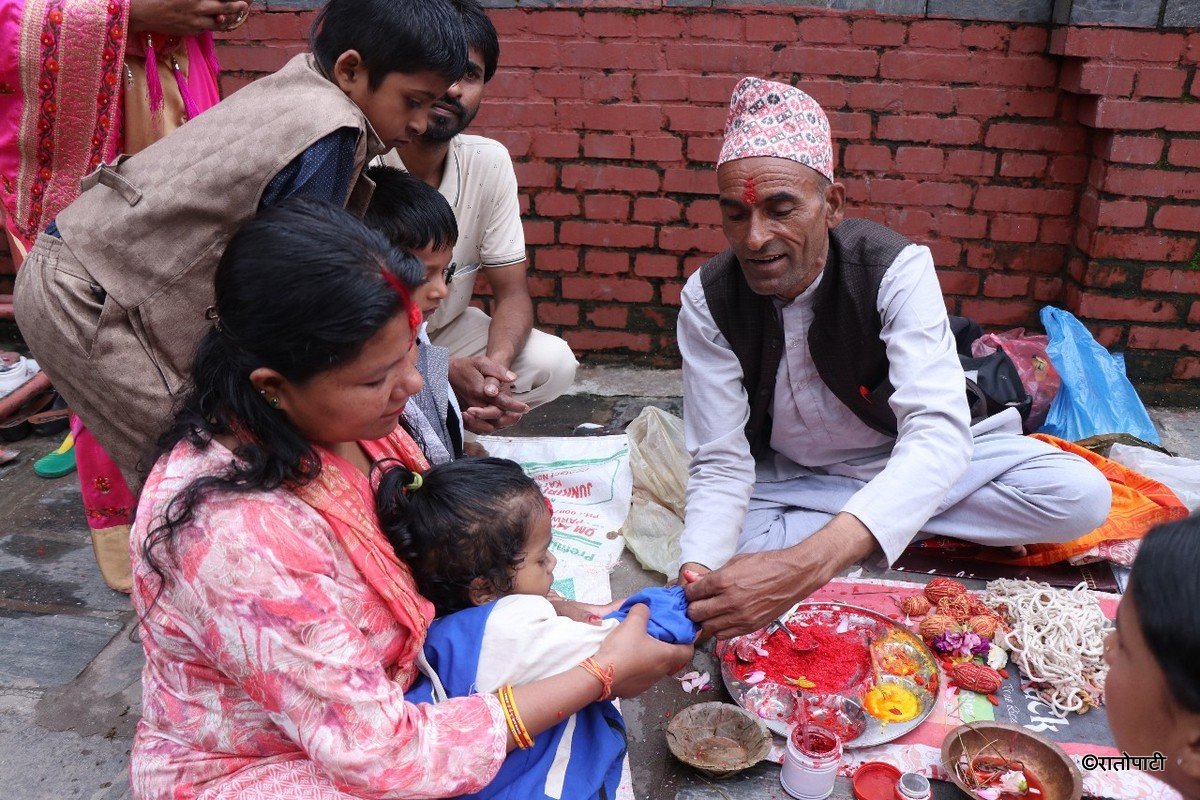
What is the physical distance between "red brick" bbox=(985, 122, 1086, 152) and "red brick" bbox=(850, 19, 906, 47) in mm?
572

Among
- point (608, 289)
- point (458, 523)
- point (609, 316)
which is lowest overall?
point (609, 316)

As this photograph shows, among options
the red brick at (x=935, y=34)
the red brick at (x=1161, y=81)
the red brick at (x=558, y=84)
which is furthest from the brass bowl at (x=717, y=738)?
the red brick at (x=1161, y=81)

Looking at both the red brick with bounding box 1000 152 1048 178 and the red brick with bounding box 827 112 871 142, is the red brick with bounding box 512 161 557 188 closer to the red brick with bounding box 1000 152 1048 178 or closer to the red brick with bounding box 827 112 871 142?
the red brick with bounding box 827 112 871 142

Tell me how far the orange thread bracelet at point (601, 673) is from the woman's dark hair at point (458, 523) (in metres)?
0.30

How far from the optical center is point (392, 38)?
2348 mm

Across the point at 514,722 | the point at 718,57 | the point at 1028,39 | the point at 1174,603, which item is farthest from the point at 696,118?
the point at 1174,603

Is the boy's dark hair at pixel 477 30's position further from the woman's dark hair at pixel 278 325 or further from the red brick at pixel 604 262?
the woman's dark hair at pixel 278 325

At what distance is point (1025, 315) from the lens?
177 inches

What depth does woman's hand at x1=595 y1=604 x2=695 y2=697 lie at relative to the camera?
197 centimetres

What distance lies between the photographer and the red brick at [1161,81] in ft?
12.6

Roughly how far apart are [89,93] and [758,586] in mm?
2282

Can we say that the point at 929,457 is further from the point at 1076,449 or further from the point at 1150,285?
the point at 1150,285

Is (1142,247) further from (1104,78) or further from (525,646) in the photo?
(525,646)

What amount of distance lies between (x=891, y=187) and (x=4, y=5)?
3.40m
